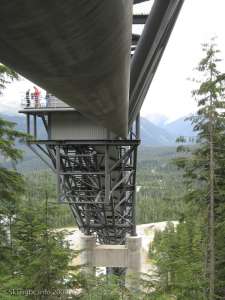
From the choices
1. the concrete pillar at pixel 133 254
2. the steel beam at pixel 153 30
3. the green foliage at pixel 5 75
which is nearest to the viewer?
the steel beam at pixel 153 30

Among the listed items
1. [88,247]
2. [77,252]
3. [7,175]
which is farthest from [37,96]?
[88,247]

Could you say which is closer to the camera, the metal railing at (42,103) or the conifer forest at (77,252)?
the conifer forest at (77,252)

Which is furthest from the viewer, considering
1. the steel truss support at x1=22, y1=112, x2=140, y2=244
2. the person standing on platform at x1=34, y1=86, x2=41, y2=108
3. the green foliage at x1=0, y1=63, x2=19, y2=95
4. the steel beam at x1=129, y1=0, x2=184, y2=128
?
the person standing on platform at x1=34, y1=86, x2=41, y2=108

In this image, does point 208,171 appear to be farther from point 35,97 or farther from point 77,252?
point 35,97

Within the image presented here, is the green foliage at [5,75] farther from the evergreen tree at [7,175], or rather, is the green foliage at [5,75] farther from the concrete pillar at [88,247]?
the concrete pillar at [88,247]

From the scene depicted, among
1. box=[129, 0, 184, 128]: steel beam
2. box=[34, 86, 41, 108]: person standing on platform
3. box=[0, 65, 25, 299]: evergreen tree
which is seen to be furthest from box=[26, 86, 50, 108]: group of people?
box=[129, 0, 184, 128]: steel beam

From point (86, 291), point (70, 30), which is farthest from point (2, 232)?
point (70, 30)

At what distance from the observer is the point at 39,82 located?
8.04 feet

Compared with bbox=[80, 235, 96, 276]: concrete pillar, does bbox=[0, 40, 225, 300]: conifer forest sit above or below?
above

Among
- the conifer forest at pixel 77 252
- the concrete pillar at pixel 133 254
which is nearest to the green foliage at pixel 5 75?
the conifer forest at pixel 77 252

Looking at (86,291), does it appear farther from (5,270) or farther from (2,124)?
(2,124)

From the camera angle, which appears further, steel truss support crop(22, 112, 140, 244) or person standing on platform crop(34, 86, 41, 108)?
person standing on platform crop(34, 86, 41, 108)

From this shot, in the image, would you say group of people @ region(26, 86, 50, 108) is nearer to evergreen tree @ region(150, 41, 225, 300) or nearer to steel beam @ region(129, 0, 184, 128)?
evergreen tree @ region(150, 41, 225, 300)

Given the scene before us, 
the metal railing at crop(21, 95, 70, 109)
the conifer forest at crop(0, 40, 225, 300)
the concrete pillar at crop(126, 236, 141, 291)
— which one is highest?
the metal railing at crop(21, 95, 70, 109)
